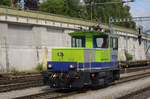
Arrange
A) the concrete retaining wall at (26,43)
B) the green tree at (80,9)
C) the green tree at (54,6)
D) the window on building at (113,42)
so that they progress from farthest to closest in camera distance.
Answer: the green tree at (80,9) < the green tree at (54,6) < the concrete retaining wall at (26,43) < the window on building at (113,42)

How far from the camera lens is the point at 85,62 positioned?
17984 millimetres

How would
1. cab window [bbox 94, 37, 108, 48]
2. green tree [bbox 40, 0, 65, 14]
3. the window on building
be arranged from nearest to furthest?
cab window [bbox 94, 37, 108, 48]
the window on building
green tree [bbox 40, 0, 65, 14]

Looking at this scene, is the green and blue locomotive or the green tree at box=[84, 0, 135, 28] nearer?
the green and blue locomotive

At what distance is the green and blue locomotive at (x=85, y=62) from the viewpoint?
17250mm

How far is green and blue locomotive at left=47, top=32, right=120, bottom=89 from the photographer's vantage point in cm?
1725

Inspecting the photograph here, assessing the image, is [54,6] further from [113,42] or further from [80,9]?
[113,42]

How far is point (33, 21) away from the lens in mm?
37188

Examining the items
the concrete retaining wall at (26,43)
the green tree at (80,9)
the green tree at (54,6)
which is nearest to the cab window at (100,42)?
the concrete retaining wall at (26,43)

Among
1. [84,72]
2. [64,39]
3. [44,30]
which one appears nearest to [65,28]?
[64,39]

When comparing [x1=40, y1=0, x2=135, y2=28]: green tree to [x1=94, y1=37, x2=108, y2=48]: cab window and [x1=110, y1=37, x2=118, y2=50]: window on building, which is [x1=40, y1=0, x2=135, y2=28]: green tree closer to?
[x1=110, y1=37, x2=118, y2=50]: window on building

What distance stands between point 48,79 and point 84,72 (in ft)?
5.48

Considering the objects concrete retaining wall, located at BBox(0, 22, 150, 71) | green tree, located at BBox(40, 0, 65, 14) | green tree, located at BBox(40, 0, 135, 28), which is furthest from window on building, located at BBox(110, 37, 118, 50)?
green tree, located at BBox(40, 0, 65, 14)

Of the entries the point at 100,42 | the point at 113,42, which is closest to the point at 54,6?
the point at 113,42

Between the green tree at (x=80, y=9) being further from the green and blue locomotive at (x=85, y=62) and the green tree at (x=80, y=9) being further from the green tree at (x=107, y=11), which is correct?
the green and blue locomotive at (x=85, y=62)
